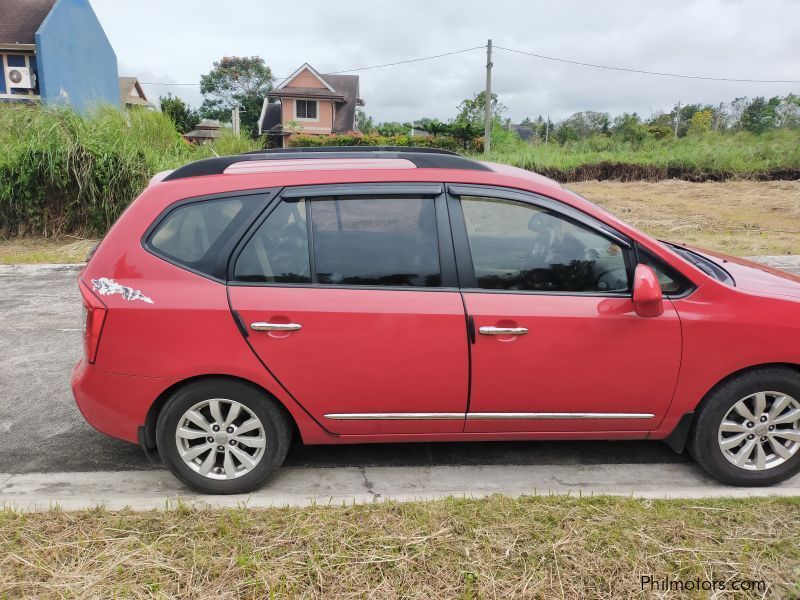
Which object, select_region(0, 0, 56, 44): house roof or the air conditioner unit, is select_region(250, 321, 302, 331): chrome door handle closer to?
the air conditioner unit

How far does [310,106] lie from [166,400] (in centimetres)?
4903

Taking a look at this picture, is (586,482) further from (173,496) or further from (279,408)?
(173,496)

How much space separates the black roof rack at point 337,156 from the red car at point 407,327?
0.23 feet

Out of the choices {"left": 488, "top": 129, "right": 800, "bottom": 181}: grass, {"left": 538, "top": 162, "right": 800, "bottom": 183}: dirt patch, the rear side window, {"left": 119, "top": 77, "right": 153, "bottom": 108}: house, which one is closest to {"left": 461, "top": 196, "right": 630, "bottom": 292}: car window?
the rear side window

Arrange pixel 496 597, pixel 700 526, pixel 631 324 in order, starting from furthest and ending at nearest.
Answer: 1. pixel 631 324
2. pixel 700 526
3. pixel 496 597

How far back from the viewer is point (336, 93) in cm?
4875

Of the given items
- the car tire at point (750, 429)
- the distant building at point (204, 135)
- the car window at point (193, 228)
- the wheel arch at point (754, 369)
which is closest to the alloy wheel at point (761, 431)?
the car tire at point (750, 429)

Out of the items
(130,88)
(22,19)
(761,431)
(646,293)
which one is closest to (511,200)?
(646,293)

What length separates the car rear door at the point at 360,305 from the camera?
319 cm

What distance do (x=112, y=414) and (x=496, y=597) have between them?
216cm

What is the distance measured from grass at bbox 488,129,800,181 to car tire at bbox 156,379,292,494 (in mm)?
22150

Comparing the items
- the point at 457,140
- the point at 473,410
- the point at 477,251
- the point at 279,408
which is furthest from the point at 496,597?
the point at 457,140

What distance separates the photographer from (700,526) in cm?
292

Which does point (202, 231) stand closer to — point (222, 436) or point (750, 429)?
point (222, 436)
